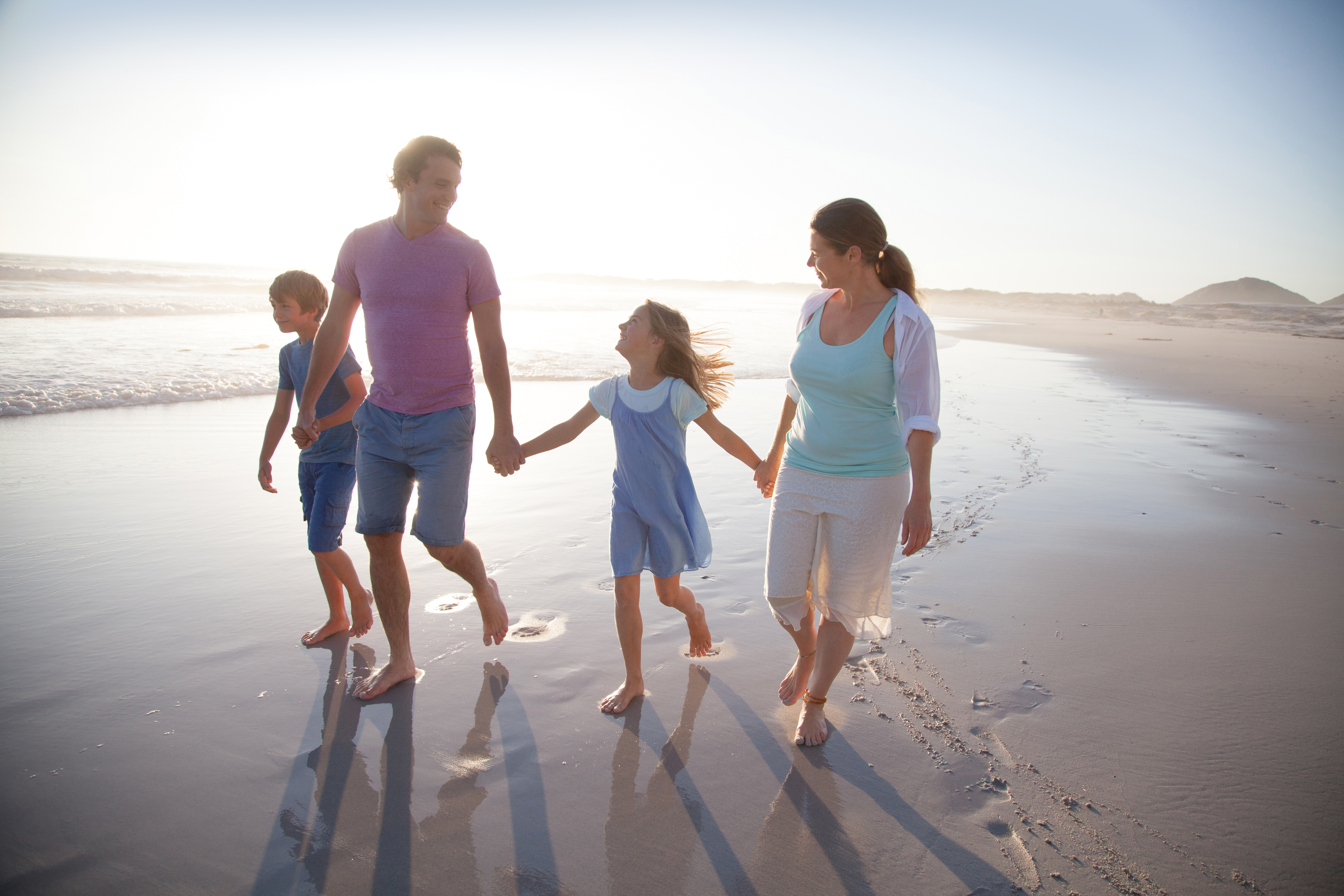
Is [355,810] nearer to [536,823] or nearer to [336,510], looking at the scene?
[536,823]

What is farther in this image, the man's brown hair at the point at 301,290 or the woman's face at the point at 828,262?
the man's brown hair at the point at 301,290

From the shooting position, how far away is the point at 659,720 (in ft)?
9.04

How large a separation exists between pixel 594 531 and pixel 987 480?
3413 millimetres

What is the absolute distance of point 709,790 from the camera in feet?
7.76

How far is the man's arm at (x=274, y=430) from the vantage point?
3.32 m

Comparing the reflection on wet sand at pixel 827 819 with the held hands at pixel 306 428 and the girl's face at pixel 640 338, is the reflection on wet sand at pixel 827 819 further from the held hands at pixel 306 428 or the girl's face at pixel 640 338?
the held hands at pixel 306 428

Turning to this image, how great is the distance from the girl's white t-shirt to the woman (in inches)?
14.8

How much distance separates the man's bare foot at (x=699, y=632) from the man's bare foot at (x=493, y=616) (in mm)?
793

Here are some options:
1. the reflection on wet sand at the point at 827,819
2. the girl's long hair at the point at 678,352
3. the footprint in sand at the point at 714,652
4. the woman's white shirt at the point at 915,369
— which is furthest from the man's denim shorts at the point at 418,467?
the woman's white shirt at the point at 915,369

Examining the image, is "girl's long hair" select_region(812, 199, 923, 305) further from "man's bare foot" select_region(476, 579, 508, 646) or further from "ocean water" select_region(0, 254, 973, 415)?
"man's bare foot" select_region(476, 579, 508, 646)

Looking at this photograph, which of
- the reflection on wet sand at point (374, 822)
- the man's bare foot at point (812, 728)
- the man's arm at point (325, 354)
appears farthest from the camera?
the man's arm at point (325, 354)

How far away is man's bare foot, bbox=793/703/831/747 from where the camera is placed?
2607mm

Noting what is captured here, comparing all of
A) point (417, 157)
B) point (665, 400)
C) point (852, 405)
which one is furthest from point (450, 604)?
point (852, 405)

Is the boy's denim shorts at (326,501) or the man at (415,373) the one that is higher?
the man at (415,373)
